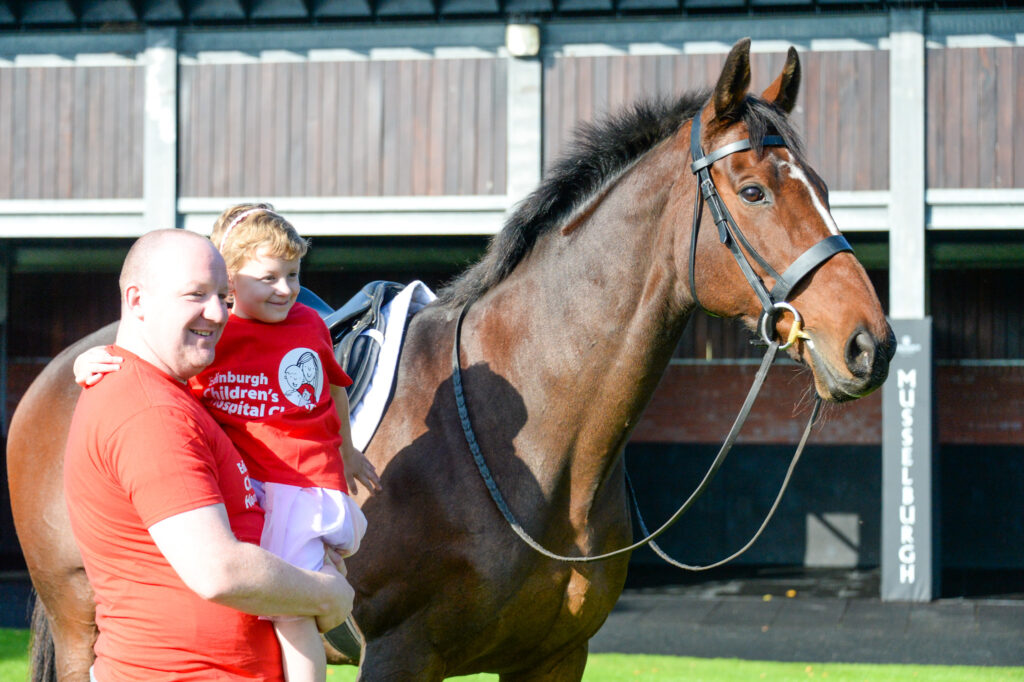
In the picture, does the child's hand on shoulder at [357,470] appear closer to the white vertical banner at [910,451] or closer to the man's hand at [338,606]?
the man's hand at [338,606]

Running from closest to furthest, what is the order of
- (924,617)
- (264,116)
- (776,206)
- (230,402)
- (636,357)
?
(230,402) < (776,206) < (636,357) < (924,617) < (264,116)

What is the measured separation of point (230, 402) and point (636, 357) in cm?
108

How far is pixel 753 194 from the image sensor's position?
8.36ft

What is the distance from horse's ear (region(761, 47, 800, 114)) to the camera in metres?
2.80

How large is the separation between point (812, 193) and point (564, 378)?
0.82 meters

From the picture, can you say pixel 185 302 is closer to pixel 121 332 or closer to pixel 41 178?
pixel 121 332

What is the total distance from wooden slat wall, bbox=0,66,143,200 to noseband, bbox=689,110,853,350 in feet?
26.7

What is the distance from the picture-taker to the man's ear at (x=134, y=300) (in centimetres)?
178

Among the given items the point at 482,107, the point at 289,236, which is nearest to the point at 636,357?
the point at 289,236

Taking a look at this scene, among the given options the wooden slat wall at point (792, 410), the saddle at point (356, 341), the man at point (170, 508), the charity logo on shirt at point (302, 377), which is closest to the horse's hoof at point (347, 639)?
the saddle at point (356, 341)

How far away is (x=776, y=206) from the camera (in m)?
2.52

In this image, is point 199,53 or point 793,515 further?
point 793,515

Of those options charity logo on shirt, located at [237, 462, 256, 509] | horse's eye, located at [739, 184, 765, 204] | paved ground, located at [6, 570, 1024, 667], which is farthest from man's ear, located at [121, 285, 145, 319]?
paved ground, located at [6, 570, 1024, 667]

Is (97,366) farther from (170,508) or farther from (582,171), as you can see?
(582,171)
